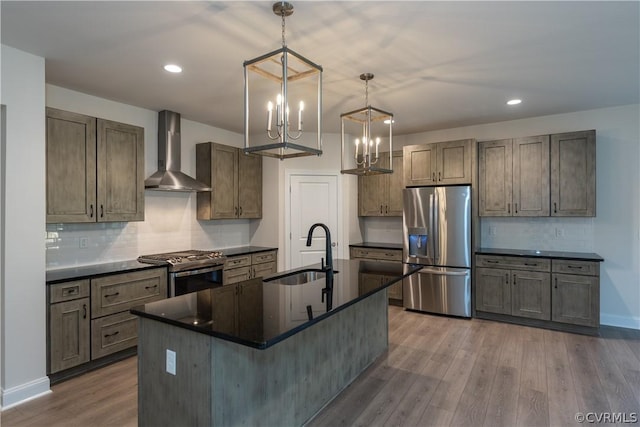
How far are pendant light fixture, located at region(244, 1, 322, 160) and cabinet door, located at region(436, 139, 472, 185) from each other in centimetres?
186

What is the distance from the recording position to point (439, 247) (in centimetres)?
475

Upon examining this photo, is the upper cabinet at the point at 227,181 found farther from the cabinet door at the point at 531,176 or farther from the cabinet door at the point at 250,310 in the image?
the cabinet door at the point at 531,176

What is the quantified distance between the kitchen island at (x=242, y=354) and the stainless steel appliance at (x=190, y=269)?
1575 mm

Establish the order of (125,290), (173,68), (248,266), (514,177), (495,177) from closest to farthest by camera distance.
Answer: (173,68)
(125,290)
(514,177)
(495,177)
(248,266)

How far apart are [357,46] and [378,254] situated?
341 cm

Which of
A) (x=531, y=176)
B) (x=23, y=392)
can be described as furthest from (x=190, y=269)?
(x=531, y=176)

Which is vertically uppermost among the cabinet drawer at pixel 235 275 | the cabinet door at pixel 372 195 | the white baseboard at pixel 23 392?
the cabinet door at pixel 372 195

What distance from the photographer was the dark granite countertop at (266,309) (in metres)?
1.57

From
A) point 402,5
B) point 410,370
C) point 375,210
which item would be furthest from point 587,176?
point 402,5

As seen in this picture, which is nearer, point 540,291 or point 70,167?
point 70,167

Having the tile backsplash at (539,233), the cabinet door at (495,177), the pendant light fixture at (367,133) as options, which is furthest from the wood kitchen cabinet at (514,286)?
the pendant light fixture at (367,133)

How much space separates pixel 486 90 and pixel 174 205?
3979mm

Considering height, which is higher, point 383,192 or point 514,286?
point 383,192

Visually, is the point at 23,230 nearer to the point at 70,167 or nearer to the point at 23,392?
the point at 70,167
